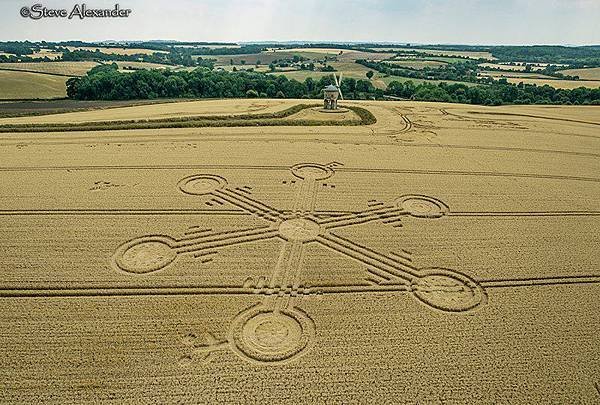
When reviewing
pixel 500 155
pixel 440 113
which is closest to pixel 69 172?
pixel 500 155

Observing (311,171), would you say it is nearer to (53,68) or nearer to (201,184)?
(201,184)

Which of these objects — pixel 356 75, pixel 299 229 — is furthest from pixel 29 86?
pixel 356 75

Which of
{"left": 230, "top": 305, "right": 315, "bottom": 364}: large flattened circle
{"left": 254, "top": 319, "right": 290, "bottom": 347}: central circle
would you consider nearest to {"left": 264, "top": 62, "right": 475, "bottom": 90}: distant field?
{"left": 230, "top": 305, "right": 315, "bottom": 364}: large flattened circle

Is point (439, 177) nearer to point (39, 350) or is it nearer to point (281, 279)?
point (281, 279)

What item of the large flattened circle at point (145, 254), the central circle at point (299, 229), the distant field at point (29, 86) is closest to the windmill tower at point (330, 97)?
the central circle at point (299, 229)

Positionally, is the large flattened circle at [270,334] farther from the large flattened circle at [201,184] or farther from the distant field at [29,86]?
the distant field at [29,86]

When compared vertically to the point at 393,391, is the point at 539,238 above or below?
above

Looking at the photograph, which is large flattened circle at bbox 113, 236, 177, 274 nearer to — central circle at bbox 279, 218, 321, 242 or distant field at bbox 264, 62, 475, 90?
central circle at bbox 279, 218, 321, 242
